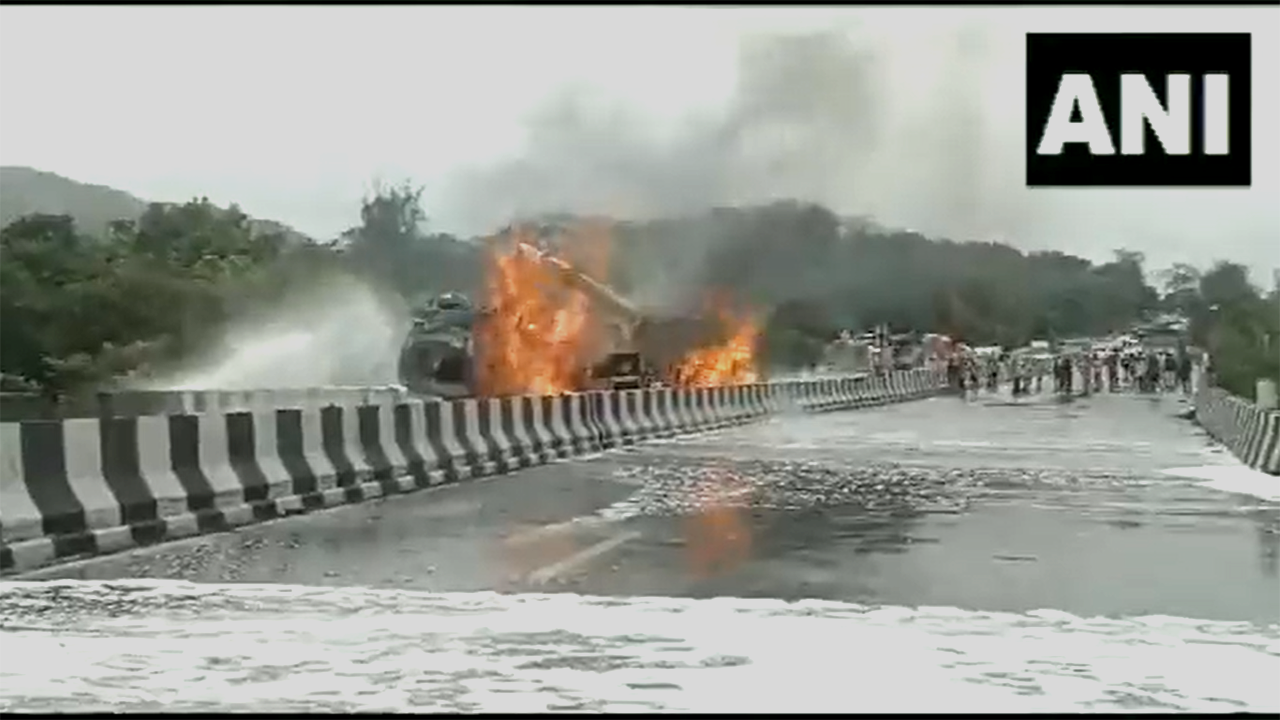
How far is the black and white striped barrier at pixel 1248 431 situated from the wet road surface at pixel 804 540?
1415mm

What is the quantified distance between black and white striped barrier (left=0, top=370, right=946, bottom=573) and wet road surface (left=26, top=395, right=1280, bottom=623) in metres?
0.40

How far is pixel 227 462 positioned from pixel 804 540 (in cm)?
475

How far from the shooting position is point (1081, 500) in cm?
1911

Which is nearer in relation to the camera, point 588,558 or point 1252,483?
point 588,558

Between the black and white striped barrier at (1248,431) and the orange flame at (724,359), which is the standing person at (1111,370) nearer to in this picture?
the orange flame at (724,359)

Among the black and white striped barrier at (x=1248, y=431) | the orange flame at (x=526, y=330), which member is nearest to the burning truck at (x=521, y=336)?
the orange flame at (x=526, y=330)

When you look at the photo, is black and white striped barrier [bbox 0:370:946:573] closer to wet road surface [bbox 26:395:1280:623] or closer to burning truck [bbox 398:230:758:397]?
wet road surface [bbox 26:395:1280:623]

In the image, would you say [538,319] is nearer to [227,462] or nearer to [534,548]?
[227,462]

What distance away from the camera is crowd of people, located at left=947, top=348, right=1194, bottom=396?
3142 inches

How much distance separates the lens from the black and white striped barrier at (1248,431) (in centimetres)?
2480

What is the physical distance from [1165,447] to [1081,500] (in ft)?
44.1

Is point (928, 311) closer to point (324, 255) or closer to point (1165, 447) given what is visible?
point (324, 255)

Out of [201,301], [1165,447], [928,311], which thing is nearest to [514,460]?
[1165,447]

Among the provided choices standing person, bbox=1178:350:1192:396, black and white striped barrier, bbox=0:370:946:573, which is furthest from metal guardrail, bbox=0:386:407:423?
standing person, bbox=1178:350:1192:396
